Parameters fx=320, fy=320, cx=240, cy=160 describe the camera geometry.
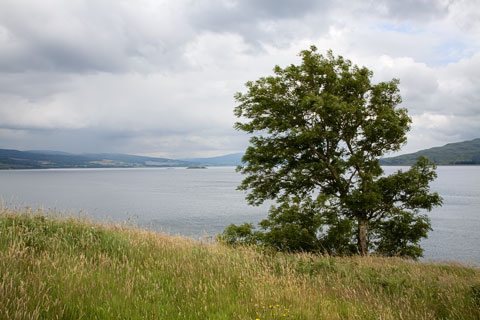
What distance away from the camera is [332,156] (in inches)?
867

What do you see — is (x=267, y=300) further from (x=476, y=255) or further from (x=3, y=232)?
(x=476, y=255)

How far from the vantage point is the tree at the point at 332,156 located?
20.5 metres

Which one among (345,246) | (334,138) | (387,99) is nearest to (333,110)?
(334,138)

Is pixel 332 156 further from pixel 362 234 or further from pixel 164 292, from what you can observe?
pixel 164 292

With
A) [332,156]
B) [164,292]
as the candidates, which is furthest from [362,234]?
[164,292]

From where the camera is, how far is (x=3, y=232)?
7020mm

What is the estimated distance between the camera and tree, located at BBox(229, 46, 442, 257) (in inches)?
806

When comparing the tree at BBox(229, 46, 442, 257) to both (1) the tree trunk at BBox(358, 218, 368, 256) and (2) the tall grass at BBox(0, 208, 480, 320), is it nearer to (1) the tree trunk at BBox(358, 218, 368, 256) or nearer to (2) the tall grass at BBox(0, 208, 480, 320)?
(1) the tree trunk at BBox(358, 218, 368, 256)

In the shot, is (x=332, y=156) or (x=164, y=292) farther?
(x=332, y=156)

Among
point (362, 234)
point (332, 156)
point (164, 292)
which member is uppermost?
point (332, 156)

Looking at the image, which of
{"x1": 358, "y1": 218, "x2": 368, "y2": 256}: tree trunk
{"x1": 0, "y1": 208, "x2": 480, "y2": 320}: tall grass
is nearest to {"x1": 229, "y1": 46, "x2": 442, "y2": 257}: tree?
{"x1": 358, "y1": 218, "x2": 368, "y2": 256}: tree trunk

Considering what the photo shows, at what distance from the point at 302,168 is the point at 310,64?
23.8 ft

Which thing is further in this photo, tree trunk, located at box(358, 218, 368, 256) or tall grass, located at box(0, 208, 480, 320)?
tree trunk, located at box(358, 218, 368, 256)

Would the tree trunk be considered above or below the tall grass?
below
